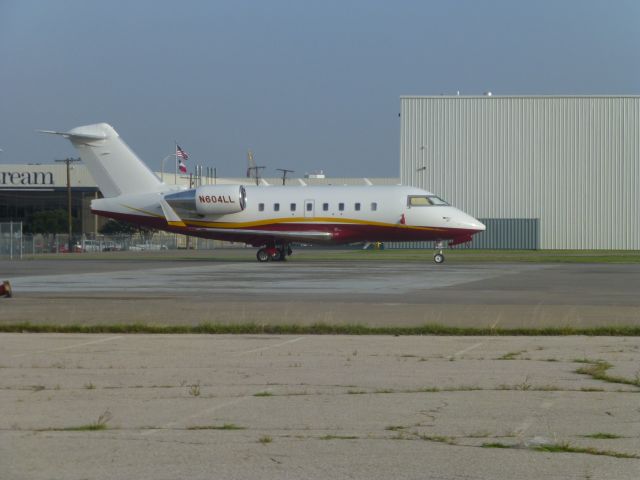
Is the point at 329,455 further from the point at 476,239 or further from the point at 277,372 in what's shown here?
the point at 476,239

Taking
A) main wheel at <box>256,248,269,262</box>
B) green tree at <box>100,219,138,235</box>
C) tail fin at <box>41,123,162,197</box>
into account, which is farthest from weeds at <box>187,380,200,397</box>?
green tree at <box>100,219,138,235</box>

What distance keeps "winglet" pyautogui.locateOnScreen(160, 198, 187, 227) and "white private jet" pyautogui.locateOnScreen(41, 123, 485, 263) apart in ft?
0.15

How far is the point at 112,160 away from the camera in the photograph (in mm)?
50594

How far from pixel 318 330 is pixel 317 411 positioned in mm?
6868

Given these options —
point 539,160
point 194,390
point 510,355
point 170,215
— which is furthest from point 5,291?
point 539,160

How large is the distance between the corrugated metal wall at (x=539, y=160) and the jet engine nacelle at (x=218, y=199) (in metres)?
31.0

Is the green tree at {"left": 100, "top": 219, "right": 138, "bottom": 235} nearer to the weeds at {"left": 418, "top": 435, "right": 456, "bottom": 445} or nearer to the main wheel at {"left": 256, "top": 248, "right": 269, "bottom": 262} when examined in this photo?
the main wheel at {"left": 256, "top": 248, "right": 269, "bottom": 262}

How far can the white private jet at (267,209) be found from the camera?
1921 inches

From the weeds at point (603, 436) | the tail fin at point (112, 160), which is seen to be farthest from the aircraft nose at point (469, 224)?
the weeds at point (603, 436)

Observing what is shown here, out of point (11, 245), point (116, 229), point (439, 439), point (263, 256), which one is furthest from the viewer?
point (116, 229)

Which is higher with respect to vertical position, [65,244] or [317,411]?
[317,411]

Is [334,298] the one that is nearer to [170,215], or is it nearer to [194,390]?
[194,390]

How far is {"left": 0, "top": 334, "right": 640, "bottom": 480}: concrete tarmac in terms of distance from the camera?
7.22 m

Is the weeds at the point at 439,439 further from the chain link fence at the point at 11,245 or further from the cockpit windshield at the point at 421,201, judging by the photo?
the chain link fence at the point at 11,245
